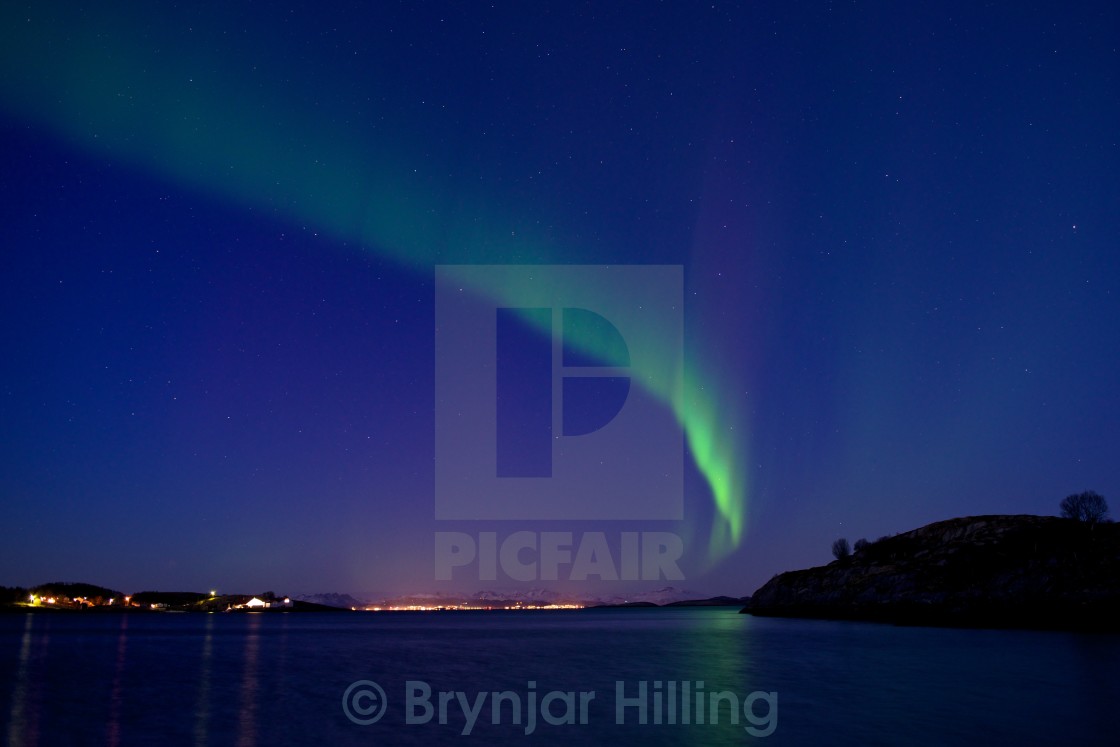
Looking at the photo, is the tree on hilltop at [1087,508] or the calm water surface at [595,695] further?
the tree on hilltop at [1087,508]

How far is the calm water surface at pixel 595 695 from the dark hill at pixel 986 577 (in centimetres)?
3332

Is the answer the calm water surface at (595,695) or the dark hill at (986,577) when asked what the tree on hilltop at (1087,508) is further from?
the calm water surface at (595,695)

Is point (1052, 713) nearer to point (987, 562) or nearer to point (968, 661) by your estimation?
point (968, 661)

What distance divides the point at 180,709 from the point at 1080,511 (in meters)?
119

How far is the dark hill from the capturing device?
276ft

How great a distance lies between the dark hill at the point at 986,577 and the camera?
8419 cm

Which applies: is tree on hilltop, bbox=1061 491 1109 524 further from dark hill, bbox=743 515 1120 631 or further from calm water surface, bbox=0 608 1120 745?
calm water surface, bbox=0 608 1120 745

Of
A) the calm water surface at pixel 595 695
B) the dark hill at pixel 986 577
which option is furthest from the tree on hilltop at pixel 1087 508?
the calm water surface at pixel 595 695

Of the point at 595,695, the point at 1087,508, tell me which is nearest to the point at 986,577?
the point at 1087,508

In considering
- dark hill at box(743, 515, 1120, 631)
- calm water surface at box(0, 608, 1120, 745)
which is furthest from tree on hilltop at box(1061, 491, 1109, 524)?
calm water surface at box(0, 608, 1120, 745)

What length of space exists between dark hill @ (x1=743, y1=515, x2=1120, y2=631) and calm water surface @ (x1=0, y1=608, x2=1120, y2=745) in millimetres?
33323

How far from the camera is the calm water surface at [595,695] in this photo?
22141mm

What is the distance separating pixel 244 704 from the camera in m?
29.6

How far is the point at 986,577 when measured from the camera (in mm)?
98000
